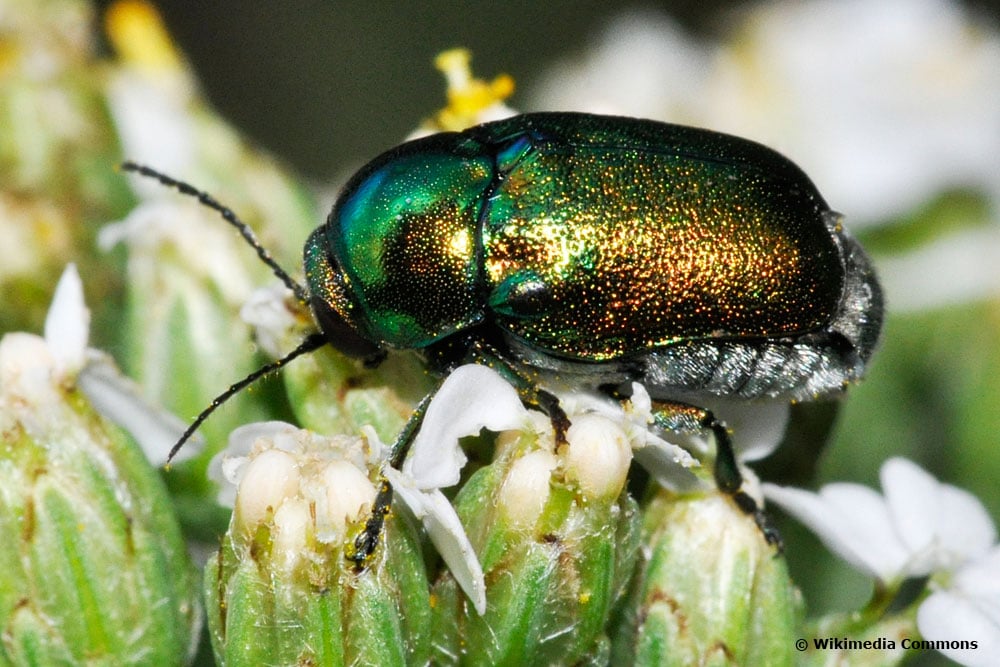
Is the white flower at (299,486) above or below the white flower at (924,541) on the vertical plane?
above

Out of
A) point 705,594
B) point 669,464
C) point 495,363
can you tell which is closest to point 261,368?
point 495,363

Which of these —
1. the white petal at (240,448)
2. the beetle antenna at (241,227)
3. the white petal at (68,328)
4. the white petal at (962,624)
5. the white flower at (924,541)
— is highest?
the beetle antenna at (241,227)

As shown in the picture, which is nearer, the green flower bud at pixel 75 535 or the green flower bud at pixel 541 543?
the green flower bud at pixel 541 543

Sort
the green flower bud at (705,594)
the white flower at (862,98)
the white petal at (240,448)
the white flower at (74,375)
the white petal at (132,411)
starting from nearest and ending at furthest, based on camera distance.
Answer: the white petal at (240,448) < the green flower bud at (705,594) < the white flower at (74,375) < the white petal at (132,411) < the white flower at (862,98)

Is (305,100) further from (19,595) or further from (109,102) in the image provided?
(19,595)

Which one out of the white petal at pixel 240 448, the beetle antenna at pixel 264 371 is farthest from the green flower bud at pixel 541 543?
the beetle antenna at pixel 264 371

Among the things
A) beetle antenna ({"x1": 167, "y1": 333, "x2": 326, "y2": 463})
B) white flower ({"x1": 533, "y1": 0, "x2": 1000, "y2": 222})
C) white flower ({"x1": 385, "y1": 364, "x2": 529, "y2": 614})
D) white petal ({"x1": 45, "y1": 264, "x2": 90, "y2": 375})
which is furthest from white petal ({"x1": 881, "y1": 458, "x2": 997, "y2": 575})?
white flower ({"x1": 533, "y1": 0, "x2": 1000, "y2": 222})

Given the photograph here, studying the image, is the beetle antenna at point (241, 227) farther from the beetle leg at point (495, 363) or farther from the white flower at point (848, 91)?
the white flower at point (848, 91)
